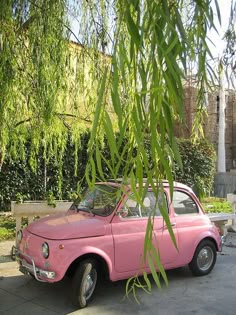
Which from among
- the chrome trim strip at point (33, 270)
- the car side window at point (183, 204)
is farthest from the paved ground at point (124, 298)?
the car side window at point (183, 204)

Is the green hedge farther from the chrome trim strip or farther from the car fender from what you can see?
the chrome trim strip

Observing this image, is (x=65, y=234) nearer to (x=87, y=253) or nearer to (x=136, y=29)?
(x=87, y=253)

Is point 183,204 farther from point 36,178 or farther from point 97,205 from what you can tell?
point 36,178

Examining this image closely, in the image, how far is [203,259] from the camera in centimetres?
675

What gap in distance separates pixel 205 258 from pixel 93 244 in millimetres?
2488

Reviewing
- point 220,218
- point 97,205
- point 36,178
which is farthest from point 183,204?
point 36,178

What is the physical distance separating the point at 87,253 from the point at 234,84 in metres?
3.24

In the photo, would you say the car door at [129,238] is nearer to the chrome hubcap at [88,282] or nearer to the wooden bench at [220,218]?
the chrome hubcap at [88,282]

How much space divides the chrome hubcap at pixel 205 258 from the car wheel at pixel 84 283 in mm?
2171

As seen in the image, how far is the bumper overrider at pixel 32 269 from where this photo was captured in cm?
497

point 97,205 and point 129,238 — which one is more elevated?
point 97,205

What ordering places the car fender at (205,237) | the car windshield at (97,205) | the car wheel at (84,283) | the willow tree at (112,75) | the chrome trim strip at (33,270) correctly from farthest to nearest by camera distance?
1. the car fender at (205,237)
2. the car windshield at (97,205)
3. the car wheel at (84,283)
4. the chrome trim strip at (33,270)
5. the willow tree at (112,75)

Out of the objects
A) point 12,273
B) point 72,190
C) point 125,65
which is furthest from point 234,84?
point 72,190

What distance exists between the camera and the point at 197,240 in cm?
650
